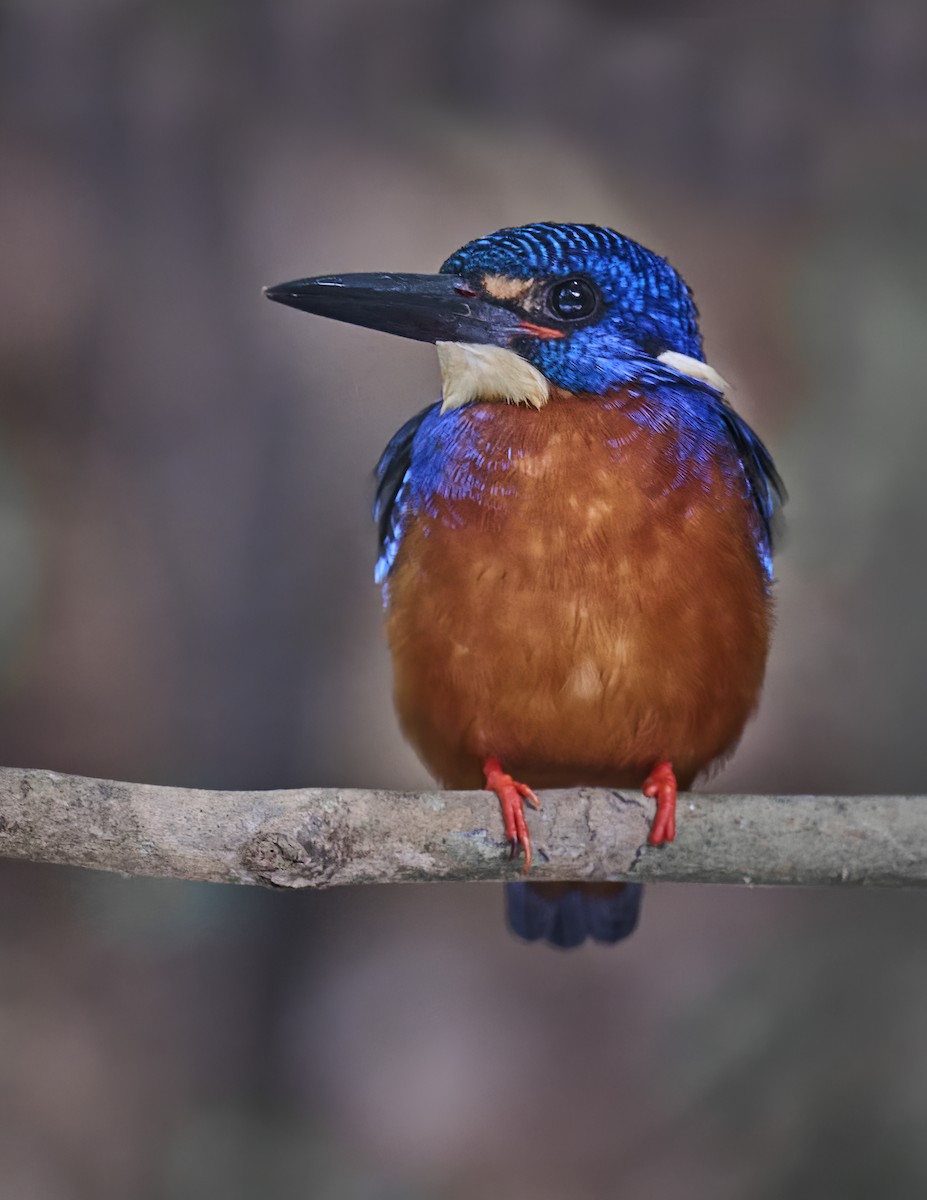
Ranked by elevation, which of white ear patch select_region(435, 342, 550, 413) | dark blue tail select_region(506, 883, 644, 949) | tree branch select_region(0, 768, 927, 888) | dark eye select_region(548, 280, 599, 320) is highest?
dark eye select_region(548, 280, 599, 320)

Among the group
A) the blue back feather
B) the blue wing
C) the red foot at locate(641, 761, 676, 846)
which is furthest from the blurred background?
the red foot at locate(641, 761, 676, 846)

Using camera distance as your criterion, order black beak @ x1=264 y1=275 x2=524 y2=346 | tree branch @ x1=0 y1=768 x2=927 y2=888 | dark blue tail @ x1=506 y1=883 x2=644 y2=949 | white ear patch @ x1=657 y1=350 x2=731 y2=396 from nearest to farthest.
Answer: tree branch @ x1=0 y1=768 x2=927 y2=888 < black beak @ x1=264 y1=275 x2=524 y2=346 < white ear patch @ x1=657 y1=350 x2=731 y2=396 < dark blue tail @ x1=506 y1=883 x2=644 y2=949

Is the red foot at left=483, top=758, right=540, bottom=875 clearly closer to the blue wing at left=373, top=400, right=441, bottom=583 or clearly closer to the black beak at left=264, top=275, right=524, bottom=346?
the blue wing at left=373, top=400, right=441, bottom=583

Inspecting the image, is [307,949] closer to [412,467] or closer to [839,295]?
[412,467]

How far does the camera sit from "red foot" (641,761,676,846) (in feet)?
3.42

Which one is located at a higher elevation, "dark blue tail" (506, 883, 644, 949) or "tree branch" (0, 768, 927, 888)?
"tree branch" (0, 768, 927, 888)

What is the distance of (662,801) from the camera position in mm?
1065

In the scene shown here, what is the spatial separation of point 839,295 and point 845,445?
182 mm

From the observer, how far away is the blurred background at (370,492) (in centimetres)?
130

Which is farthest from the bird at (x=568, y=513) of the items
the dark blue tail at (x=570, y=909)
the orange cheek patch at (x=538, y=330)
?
the dark blue tail at (x=570, y=909)

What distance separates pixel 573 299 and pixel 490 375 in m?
0.10

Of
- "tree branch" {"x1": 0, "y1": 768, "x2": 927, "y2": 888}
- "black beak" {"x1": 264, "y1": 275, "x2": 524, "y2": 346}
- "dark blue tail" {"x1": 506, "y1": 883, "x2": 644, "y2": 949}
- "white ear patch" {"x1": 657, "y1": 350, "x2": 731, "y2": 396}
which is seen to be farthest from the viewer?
"dark blue tail" {"x1": 506, "y1": 883, "x2": 644, "y2": 949}

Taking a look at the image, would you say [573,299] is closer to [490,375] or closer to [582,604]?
[490,375]

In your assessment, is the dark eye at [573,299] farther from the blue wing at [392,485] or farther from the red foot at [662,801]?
the red foot at [662,801]
